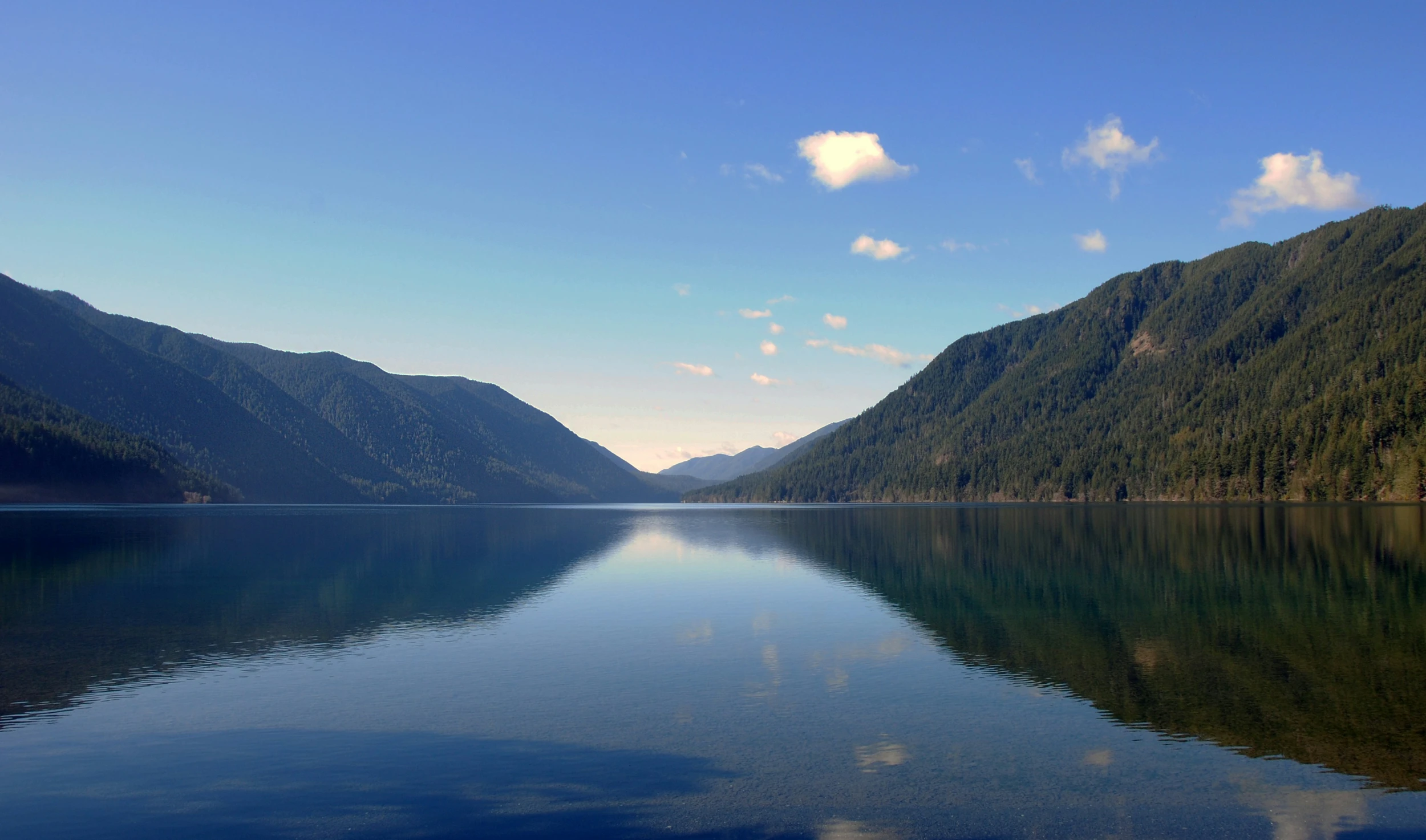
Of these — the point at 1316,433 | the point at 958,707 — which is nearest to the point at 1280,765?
the point at 958,707

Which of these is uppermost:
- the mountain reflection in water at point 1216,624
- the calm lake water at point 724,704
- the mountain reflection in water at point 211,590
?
the mountain reflection in water at point 1216,624

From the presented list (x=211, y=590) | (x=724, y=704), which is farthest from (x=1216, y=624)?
(x=211, y=590)

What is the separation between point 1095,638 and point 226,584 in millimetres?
51289

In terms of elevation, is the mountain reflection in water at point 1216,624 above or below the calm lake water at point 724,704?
above

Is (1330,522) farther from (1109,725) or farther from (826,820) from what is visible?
(826,820)

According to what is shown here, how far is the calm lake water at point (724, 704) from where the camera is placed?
17078 millimetres

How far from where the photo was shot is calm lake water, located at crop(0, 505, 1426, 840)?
1708cm

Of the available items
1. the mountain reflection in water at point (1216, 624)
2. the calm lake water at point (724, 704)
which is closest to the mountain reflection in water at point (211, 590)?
the calm lake water at point (724, 704)

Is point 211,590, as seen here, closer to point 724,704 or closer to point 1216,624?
point 724,704

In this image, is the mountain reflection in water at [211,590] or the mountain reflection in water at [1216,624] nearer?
the mountain reflection in water at [1216,624]

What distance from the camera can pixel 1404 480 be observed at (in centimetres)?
15600

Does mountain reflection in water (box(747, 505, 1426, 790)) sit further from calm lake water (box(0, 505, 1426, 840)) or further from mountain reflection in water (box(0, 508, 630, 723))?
mountain reflection in water (box(0, 508, 630, 723))

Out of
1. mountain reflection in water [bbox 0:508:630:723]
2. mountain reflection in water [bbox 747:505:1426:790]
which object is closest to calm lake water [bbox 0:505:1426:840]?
mountain reflection in water [bbox 747:505:1426:790]

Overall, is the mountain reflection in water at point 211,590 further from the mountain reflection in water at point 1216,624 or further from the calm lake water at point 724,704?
the mountain reflection in water at point 1216,624
